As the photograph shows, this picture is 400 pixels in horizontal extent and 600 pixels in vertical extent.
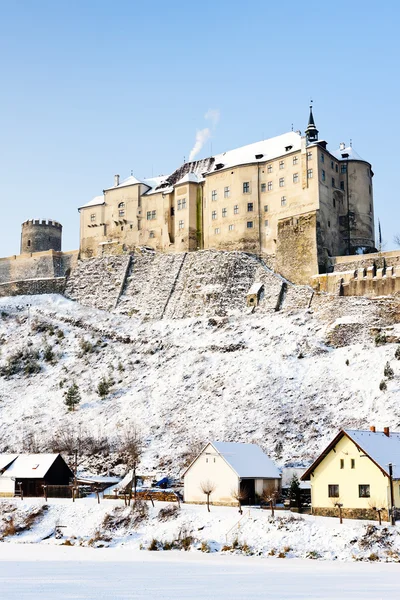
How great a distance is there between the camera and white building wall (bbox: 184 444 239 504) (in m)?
50.0

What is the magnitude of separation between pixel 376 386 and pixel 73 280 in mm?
50312

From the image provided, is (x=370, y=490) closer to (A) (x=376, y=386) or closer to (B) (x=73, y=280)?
(A) (x=376, y=386)

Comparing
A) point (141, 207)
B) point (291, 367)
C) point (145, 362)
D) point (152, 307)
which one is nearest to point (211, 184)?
point (141, 207)

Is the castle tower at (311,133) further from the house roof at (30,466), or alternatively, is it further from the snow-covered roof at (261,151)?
the house roof at (30,466)

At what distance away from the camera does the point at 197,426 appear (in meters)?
65.2

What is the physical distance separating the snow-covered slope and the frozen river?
1992 cm

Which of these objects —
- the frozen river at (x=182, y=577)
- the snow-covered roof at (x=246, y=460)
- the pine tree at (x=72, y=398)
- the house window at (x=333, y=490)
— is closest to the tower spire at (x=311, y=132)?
the pine tree at (x=72, y=398)

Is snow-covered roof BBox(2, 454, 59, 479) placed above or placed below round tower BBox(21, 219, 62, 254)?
below

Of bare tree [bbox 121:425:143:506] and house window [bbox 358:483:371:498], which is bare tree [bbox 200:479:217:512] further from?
bare tree [bbox 121:425:143:506]

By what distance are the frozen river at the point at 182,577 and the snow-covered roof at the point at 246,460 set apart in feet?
32.6

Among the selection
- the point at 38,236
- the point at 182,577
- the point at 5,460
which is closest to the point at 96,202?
the point at 38,236

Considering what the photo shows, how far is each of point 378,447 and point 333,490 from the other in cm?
371

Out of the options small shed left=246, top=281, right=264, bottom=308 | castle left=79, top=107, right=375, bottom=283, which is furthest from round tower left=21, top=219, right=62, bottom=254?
small shed left=246, top=281, right=264, bottom=308

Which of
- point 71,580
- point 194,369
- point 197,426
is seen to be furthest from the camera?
point 194,369
